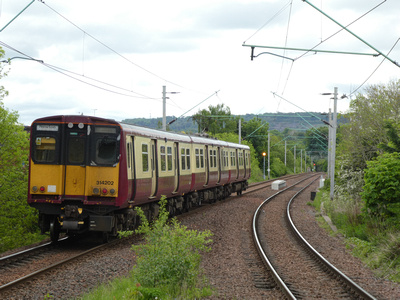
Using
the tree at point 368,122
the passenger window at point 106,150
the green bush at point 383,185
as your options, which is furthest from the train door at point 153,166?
the tree at point 368,122

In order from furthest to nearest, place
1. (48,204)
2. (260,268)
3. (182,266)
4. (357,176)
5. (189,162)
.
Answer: (357,176), (189,162), (48,204), (260,268), (182,266)

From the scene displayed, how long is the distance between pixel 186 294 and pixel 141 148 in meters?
7.34

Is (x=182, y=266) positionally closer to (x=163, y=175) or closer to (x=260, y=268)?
(x=260, y=268)

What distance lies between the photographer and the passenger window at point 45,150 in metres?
13.7

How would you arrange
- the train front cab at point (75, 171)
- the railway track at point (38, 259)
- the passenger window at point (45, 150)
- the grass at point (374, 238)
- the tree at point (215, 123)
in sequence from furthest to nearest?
the tree at point (215, 123)
the passenger window at point (45, 150)
the train front cab at point (75, 171)
the grass at point (374, 238)
the railway track at point (38, 259)

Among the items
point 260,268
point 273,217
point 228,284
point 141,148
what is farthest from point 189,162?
point 228,284

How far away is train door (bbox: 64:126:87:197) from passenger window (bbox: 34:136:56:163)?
1.06 ft

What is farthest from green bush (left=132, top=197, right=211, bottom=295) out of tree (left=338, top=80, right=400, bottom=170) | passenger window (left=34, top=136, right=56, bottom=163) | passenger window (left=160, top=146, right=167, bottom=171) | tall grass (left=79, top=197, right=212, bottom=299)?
tree (left=338, top=80, right=400, bottom=170)

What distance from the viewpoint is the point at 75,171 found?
13672 mm

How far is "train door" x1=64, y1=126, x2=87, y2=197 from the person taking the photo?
13.6 m

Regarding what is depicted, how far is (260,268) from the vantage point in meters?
11.6

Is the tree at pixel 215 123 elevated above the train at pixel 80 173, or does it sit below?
above

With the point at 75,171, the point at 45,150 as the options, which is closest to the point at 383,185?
the point at 75,171

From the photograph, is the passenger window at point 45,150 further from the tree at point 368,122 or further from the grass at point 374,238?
the tree at point 368,122
